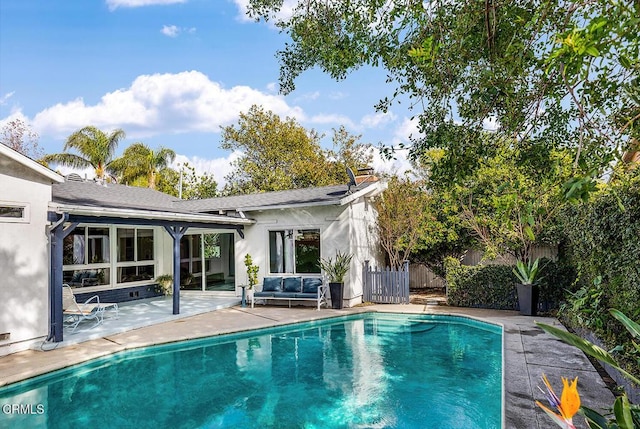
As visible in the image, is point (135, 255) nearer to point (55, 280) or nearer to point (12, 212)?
point (55, 280)

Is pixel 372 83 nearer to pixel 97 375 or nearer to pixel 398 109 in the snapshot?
pixel 398 109

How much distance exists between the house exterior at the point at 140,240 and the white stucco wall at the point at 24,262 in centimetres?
2

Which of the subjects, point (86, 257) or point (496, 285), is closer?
point (496, 285)

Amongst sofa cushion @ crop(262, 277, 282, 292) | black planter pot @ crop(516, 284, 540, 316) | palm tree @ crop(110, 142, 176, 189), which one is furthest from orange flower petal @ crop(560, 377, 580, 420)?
palm tree @ crop(110, 142, 176, 189)

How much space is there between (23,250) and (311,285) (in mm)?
7882

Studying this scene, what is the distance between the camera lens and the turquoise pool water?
18.0 feet

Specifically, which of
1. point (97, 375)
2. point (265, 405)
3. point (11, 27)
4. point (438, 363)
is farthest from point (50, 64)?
point (438, 363)

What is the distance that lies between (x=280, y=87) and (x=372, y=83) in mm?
1328

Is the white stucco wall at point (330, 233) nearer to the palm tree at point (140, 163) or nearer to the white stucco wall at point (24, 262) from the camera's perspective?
the white stucco wall at point (24, 262)

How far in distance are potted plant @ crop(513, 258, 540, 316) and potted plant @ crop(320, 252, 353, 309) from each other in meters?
5.07

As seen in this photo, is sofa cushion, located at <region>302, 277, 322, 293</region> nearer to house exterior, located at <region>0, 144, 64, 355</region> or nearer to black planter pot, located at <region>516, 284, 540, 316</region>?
black planter pot, located at <region>516, 284, 540, 316</region>

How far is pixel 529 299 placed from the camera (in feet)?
35.8

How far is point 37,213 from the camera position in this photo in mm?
8617

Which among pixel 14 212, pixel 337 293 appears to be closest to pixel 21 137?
pixel 14 212
